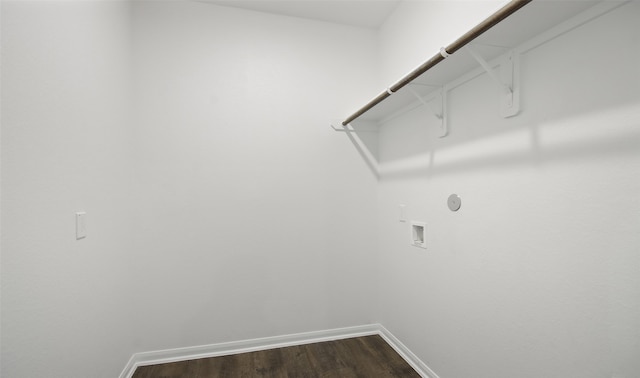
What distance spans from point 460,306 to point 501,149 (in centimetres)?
82

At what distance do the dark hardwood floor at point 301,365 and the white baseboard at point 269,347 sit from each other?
0.04 m

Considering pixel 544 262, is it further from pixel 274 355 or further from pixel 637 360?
pixel 274 355

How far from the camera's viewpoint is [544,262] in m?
1.04

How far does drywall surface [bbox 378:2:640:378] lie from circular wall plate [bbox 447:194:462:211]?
0.04 metres

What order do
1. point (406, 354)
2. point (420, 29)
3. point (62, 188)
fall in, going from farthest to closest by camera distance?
point (406, 354) < point (420, 29) < point (62, 188)

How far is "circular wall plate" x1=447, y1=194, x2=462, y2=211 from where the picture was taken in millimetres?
1452

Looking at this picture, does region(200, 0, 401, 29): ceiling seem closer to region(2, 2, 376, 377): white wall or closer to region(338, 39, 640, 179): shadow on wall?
region(2, 2, 376, 377): white wall

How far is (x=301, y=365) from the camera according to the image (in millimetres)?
1854

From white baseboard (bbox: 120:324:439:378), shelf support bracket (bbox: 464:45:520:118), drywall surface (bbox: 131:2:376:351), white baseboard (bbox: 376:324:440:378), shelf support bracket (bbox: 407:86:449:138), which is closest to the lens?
shelf support bracket (bbox: 464:45:520:118)

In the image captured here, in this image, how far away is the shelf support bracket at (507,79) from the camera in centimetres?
113

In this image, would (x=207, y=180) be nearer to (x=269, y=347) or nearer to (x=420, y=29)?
(x=269, y=347)

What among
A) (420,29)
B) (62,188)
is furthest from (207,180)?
(420,29)

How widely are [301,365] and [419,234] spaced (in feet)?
3.82

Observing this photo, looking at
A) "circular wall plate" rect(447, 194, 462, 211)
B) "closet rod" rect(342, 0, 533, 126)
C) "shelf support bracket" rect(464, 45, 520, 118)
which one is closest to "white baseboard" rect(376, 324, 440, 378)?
"circular wall plate" rect(447, 194, 462, 211)
